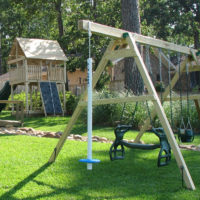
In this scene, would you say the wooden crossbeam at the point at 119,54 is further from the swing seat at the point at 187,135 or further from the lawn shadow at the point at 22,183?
the lawn shadow at the point at 22,183

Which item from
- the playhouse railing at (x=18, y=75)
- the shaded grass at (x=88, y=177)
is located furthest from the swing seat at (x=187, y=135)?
the playhouse railing at (x=18, y=75)

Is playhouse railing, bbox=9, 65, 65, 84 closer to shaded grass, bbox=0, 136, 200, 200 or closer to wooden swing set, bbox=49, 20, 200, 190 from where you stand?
shaded grass, bbox=0, 136, 200, 200

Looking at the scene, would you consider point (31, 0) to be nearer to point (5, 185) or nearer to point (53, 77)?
point (53, 77)

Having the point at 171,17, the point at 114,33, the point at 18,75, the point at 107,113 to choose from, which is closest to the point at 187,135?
the point at 114,33

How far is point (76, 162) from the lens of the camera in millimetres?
5570

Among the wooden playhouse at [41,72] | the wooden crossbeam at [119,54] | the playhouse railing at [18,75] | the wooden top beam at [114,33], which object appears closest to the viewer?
the wooden top beam at [114,33]

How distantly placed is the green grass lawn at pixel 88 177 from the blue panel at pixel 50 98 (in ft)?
35.0

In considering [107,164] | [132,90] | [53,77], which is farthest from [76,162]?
[53,77]

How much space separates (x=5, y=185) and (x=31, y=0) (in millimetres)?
19266

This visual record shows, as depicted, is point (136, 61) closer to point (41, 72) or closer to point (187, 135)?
point (187, 135)

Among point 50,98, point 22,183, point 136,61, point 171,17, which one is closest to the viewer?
point 22,183

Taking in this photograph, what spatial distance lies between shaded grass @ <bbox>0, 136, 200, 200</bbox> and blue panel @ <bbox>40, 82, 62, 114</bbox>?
1080 centimetres

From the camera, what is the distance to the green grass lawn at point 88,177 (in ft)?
12.5

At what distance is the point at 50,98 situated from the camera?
1792 cm
